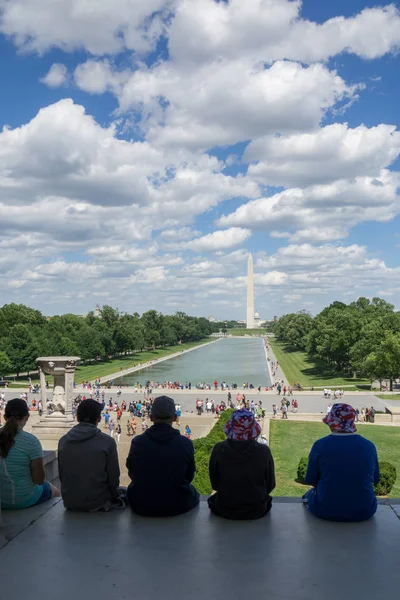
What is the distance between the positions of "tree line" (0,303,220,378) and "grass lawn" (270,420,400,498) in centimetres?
3965

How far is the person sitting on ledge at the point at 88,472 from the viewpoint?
616 cm

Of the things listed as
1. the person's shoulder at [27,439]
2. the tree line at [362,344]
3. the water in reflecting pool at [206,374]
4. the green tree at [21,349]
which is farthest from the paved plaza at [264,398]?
the person's shoulder at [27,439]

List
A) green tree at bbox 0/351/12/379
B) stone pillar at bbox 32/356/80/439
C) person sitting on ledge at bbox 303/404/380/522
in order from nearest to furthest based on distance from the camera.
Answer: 1. person sitting on ledge at bbox 303/404/380/522
2. stone pillar at bbox 32/356/80/439
3. green tree at bbox 0/351/12/379

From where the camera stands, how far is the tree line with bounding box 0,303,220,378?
215 feet

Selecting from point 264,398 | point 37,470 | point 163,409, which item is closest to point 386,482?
point 163,409

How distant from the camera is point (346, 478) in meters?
5.70

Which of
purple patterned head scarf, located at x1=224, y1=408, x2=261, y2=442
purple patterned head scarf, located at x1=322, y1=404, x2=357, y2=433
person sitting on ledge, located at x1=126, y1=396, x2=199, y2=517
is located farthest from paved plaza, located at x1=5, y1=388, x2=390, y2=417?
purple patterned head scarf, located at x1=224, y1=408, x2=261, y2=442

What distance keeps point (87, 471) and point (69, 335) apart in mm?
81285

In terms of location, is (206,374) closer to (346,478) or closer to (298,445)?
(298,445)

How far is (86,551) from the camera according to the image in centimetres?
510

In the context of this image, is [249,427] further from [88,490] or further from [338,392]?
[338,392]

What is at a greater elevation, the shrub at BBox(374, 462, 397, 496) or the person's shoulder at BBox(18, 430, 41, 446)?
the person's shoulder at BBox(18, 430, 41, 446)

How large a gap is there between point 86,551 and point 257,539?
159 centimetres

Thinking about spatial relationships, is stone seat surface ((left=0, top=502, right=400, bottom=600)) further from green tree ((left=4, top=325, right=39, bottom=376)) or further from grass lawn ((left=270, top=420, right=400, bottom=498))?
green tree ((left=4, top=325, right=39, bottom=376))
